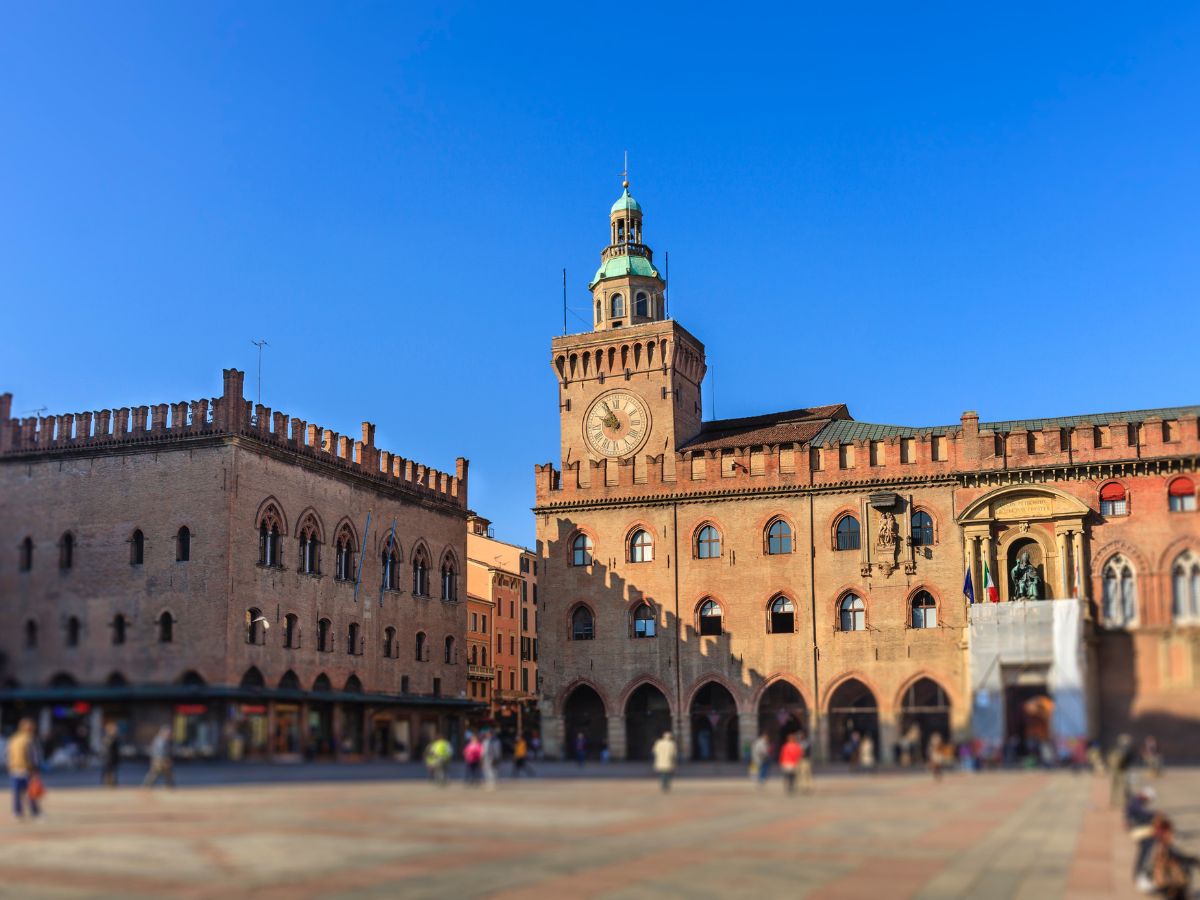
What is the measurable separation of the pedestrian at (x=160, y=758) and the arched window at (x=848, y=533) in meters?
32.2

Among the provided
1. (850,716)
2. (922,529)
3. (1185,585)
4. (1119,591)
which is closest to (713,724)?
(850,716)

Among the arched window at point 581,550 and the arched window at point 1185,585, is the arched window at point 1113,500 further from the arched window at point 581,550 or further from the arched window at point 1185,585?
the arched window at point 581,550

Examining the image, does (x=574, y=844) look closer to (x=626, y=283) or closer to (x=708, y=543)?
(x=708, y=543)

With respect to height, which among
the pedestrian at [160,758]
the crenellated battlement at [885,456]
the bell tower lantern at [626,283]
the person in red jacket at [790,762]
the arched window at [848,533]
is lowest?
the person in red jacket at [790,762]

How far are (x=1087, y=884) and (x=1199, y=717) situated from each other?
82.1 ft

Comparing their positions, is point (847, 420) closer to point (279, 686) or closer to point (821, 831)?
point (279, 686)

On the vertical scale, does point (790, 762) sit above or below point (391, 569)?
below

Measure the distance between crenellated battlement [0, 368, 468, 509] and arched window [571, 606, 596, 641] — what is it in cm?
892

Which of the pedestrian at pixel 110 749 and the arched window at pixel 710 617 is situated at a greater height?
the arched window at pixel 710 617

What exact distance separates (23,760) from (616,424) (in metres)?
41.1

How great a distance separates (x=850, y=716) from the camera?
176 ft

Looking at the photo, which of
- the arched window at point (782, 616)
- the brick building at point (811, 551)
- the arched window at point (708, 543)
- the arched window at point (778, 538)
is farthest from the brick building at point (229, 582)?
the arched window at point (778, 538)

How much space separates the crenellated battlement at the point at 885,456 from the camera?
50500 millimetres

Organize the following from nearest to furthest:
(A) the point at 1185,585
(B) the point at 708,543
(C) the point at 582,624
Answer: (A) the point at 1185,585, (B) the point at 708,543, (C) the point at 582,624
